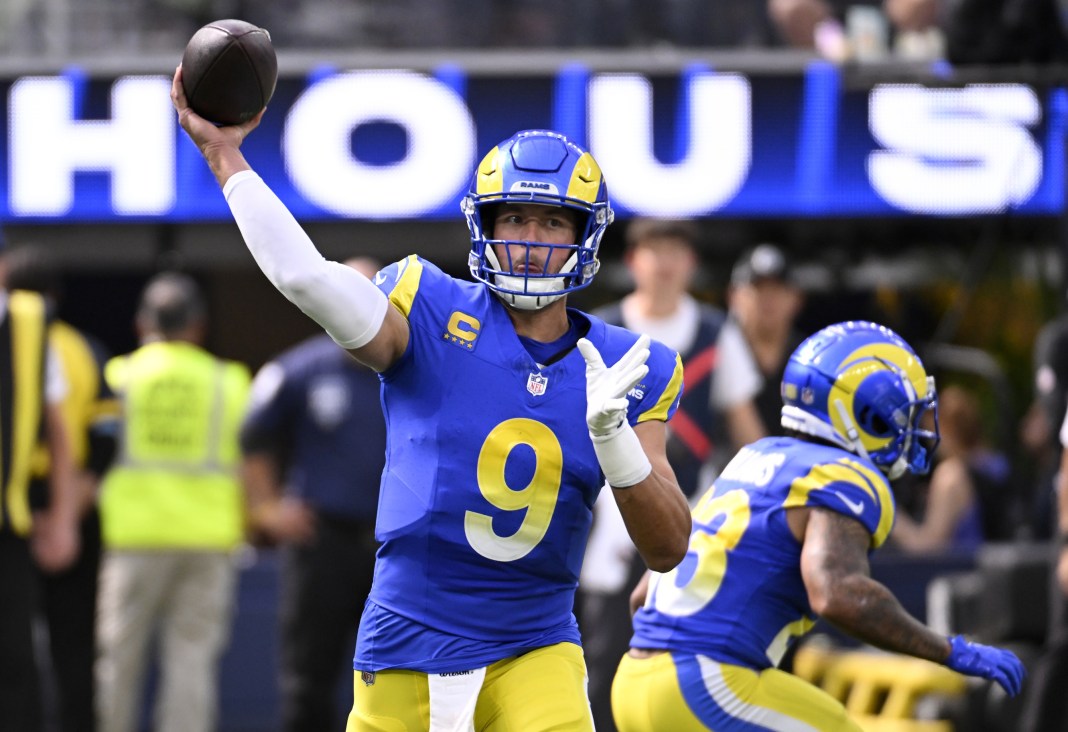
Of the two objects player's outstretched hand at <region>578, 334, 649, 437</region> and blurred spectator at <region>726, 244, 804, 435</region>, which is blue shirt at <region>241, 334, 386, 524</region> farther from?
player's outstretched hand at <region>578, 334, 649, 437</region>

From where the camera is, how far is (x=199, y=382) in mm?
7727

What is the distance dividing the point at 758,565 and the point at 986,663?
58 cm

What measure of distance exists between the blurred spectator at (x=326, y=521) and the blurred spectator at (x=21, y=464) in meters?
0.99

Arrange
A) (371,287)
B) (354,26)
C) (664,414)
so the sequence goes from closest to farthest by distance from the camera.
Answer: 1. (371,287)
2. (664,414)
3. (354,26)

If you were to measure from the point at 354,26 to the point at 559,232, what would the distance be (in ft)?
24.2

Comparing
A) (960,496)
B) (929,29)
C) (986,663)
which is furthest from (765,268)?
(986,663)

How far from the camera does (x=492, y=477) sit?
12.4 feet

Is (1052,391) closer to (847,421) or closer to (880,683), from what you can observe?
(880,683)

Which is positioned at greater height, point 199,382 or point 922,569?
point 199,382

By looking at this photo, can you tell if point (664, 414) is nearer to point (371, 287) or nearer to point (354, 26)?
point (371, 287)

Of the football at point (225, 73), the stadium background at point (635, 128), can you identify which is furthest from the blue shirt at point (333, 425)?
the football at point (225, 73)

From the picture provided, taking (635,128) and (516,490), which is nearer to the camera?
(516,490)

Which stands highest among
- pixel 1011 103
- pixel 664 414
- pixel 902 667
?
pixel 1011 103

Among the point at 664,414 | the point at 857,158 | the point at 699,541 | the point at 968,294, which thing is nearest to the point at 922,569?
the point at 857,158
